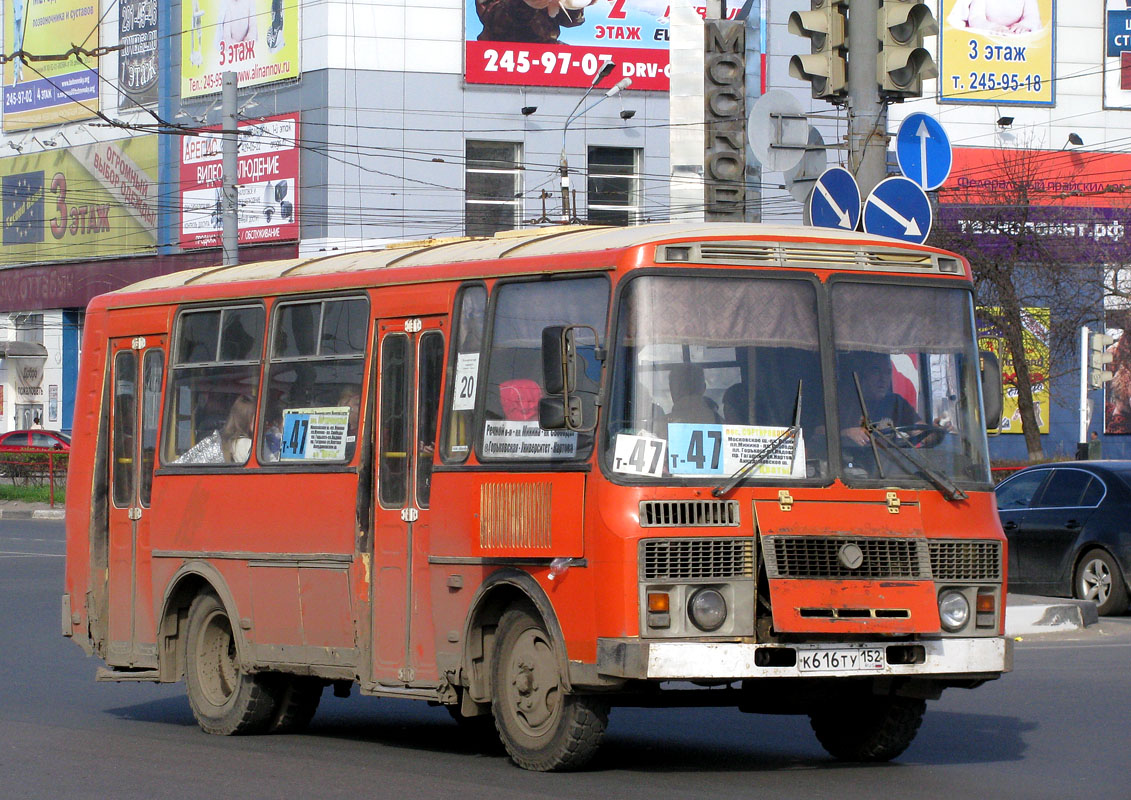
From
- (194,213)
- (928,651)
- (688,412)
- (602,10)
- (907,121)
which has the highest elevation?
(602,10)

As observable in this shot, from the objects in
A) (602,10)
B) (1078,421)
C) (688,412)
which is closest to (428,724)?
(688,412)

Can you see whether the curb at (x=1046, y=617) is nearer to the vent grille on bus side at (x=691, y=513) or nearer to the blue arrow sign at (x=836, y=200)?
the blue arrow sign at (x=836, y=200)

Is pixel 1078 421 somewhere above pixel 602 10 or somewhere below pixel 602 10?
below

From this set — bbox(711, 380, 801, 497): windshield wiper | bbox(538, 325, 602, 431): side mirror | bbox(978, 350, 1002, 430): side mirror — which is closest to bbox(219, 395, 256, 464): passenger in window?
bbox(538, 325, 602, 431): side mirror

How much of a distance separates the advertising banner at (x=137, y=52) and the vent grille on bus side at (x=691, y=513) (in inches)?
1889

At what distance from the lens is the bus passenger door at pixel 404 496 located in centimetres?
995

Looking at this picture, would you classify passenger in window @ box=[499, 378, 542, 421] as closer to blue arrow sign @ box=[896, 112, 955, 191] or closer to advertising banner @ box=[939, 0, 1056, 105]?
blue arrow sign @ box=[896, 112, 955, 191]

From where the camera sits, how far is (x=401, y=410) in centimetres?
1023

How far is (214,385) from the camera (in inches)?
459

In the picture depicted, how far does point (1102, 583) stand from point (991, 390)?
8816 mm

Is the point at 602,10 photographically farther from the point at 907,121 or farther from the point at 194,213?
the point at 907,121

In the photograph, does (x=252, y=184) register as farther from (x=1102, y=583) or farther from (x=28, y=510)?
(x=1102, y=583)

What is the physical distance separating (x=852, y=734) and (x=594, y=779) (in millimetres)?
1601

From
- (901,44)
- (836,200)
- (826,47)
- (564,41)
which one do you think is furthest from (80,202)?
(901,44)
